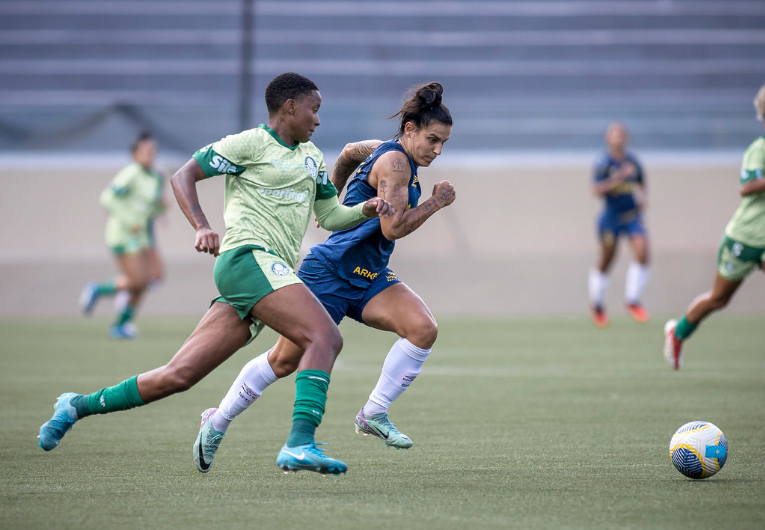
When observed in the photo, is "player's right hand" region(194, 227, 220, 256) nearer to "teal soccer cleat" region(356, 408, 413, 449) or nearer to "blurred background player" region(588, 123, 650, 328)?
"teal soccer cleat" region(356, 408, 413, 449)

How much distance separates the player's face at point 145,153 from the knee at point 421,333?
27.9 feet

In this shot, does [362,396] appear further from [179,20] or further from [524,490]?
[179,20]

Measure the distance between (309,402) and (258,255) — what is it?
2.34 ft

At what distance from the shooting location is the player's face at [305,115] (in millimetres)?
4719

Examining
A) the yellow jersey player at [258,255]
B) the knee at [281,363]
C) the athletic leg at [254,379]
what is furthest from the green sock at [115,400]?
the knee at [281,363]

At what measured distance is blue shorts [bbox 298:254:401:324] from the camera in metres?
5.38

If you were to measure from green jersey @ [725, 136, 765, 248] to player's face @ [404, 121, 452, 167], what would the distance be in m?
3.55

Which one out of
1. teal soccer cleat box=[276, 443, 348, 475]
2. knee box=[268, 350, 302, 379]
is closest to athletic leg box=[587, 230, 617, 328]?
knee box=[268, 350, 302, 379]

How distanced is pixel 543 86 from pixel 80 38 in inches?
413

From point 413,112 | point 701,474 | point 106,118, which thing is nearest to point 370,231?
point 413,112

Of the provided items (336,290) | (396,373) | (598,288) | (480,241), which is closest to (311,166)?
(336,290)

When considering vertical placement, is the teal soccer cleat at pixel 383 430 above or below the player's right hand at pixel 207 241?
below

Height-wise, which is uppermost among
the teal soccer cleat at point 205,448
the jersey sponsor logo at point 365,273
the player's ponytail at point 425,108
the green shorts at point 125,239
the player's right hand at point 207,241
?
the player's ponytail at point 425,108

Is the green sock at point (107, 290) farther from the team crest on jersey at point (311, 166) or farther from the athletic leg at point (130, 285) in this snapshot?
the team crest on jersey at point (311, 166)
